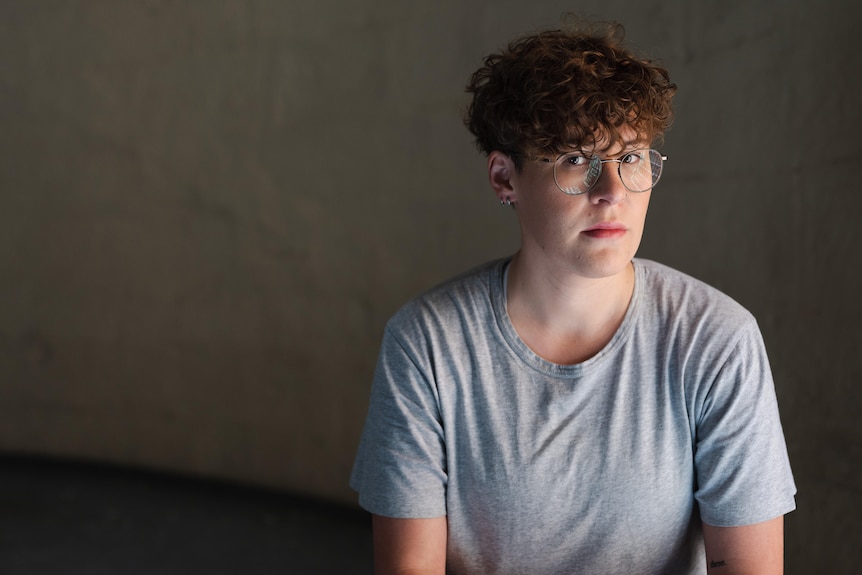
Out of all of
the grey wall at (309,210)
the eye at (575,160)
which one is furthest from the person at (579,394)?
the grey wall at (309,210)

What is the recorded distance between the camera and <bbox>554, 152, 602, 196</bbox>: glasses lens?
56.2 inches

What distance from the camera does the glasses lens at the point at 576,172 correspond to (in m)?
1.43

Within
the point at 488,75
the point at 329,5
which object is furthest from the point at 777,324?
the point at 329,5

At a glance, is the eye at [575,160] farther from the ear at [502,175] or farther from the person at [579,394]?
the ear at [502,175]

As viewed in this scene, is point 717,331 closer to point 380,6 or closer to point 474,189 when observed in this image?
point 474,189

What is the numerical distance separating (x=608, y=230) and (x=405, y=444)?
1.62 ft

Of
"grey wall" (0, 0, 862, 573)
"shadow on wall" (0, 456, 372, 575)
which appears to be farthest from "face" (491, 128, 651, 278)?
"shadow on wall" (0, 456, 372, 575)

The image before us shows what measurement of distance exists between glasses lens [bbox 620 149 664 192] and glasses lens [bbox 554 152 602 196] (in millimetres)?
42

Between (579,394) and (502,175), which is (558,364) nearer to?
(579,394)

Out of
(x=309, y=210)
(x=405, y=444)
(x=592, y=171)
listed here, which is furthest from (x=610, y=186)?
(x=309, y=210)

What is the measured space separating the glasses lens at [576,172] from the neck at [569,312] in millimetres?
149

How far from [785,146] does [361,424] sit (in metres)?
2.00

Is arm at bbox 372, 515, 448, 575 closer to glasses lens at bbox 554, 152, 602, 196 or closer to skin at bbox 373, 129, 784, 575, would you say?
skin at bbox 373, 129, 784, 575

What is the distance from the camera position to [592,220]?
56.4 inches
